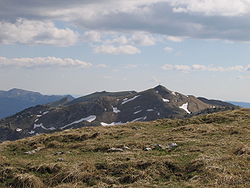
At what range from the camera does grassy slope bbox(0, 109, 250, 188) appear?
658 inches

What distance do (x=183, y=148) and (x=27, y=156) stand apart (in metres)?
12.9

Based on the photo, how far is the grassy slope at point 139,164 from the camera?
16.7 metres

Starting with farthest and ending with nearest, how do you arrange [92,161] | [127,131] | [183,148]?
[127,131] < [183,148] < [92,161]

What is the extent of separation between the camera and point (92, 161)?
21.0 m

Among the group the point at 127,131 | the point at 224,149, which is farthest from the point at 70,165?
the point at 127,131

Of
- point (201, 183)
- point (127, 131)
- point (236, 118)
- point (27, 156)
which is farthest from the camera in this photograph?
point (236, 118)

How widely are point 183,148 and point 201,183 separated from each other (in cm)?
784

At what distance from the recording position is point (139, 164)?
19.3m

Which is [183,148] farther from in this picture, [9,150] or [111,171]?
[9,150]

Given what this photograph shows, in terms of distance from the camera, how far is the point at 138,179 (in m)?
17.2

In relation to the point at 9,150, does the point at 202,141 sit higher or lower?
higher

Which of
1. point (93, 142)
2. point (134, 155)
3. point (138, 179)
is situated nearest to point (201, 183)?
point (138, 179)

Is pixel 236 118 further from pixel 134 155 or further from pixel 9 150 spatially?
pixel 9 150

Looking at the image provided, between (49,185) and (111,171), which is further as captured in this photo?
(111,171)
